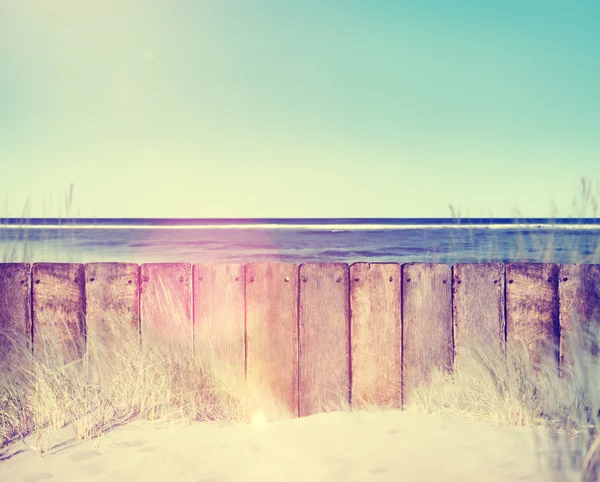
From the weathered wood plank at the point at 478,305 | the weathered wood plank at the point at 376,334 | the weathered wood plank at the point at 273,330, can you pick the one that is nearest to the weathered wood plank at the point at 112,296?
the weathered wood plank at the point at 273,330

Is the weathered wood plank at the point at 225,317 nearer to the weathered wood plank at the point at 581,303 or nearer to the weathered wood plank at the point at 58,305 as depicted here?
the weathered wood plank at the point at 58,305

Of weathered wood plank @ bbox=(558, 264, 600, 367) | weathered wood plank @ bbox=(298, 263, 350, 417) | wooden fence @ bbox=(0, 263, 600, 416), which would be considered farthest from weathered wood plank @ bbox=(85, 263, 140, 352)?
weathered wood plank @ bbox=(558, 264, 600, 367)

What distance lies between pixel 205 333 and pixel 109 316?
482 mm

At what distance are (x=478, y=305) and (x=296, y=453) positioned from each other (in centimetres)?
123

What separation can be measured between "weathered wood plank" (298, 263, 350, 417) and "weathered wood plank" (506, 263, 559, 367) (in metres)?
0.79

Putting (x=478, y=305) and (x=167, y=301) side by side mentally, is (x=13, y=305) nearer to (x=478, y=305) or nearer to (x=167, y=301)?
(x=167, y=301)

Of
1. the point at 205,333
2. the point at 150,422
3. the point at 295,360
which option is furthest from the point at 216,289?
the point at 150,422

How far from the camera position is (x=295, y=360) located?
2.76 m

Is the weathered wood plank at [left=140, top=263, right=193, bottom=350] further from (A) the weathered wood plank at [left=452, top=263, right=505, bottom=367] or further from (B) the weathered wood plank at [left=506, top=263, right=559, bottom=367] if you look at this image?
(B) the weathered wood plank at [left=506, top=263, right=559, bottom=367]

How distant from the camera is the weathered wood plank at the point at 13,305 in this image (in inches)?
111

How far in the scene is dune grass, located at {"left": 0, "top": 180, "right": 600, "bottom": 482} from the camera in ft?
7.33

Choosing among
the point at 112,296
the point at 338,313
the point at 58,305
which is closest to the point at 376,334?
the point at 338,313

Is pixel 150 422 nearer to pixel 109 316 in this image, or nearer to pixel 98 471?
pixel 98 471

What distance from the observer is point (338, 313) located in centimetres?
273
